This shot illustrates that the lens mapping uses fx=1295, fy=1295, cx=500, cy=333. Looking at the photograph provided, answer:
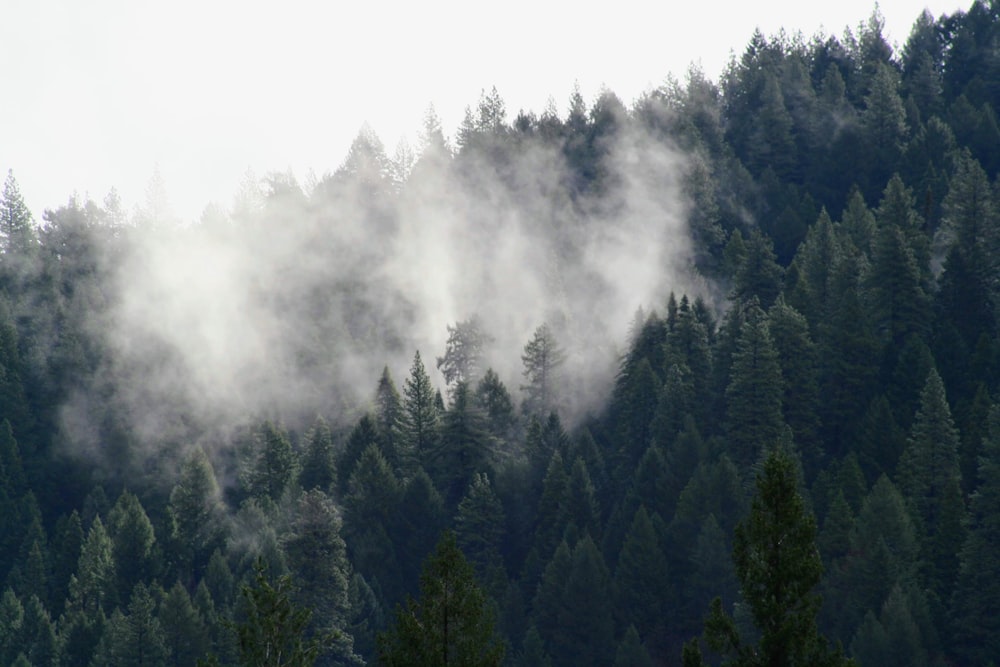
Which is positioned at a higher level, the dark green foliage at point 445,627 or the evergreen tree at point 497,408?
the evergreen tree at point 497,408

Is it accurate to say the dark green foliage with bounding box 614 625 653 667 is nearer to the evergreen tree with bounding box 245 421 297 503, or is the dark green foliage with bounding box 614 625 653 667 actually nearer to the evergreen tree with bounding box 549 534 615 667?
the evergreen tree with bounding box 549 534 615 667

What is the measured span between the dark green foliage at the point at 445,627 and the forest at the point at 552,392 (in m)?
0.08

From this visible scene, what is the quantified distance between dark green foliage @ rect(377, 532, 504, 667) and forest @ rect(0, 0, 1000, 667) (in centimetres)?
8

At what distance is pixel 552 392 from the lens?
101812 millimetres

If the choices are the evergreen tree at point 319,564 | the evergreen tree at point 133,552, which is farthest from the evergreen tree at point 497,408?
the evergreen tree at point 319,564

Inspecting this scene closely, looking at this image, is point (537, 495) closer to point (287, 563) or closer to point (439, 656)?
point (287, 563)

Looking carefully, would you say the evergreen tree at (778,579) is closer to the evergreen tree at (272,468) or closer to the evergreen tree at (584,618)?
the evergreen tree at (584,618)

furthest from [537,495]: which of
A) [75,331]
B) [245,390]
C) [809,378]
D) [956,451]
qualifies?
[75,331]

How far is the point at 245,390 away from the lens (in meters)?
121

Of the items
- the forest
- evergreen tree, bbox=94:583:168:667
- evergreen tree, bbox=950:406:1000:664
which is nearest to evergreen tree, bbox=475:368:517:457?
the forest

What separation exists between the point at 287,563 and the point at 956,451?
36097 millimetres

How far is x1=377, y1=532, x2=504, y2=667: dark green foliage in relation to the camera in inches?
1209

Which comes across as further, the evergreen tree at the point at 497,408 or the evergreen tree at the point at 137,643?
the evergreen tree at the point at 497,408

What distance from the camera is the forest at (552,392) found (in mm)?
60938
